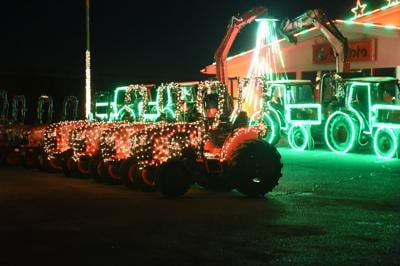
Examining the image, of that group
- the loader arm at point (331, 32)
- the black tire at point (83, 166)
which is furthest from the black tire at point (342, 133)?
the black tire at point (83, 166)

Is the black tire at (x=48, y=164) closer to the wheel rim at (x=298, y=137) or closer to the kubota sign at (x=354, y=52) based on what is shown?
the wheel rim at (x=298, y=137)

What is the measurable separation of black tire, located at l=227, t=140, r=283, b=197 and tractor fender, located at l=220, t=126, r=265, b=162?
271 mm

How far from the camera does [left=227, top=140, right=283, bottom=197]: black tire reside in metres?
14.0

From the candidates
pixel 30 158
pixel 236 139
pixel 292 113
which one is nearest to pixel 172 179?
pixel 236 139

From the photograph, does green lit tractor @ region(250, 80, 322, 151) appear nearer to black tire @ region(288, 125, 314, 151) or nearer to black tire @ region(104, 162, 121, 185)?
black tire @ region(288, 125, 314, 151)

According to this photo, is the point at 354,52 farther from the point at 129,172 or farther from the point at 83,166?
the point at 129,172

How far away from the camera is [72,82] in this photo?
180 feet

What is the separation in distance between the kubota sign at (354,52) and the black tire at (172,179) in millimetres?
17703

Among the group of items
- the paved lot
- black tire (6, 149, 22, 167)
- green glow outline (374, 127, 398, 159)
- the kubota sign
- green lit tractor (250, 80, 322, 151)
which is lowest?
the paved lot

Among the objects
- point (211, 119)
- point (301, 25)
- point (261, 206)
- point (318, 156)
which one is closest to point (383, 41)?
point (301, 25)

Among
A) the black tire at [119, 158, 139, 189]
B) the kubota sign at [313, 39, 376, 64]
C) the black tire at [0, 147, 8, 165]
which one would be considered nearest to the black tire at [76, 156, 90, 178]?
the black tire at [119, 158, 139, 189]

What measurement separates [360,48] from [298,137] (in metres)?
7.05

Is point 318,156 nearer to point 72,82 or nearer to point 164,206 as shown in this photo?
point 164,206

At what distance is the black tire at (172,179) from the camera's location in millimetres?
14117
